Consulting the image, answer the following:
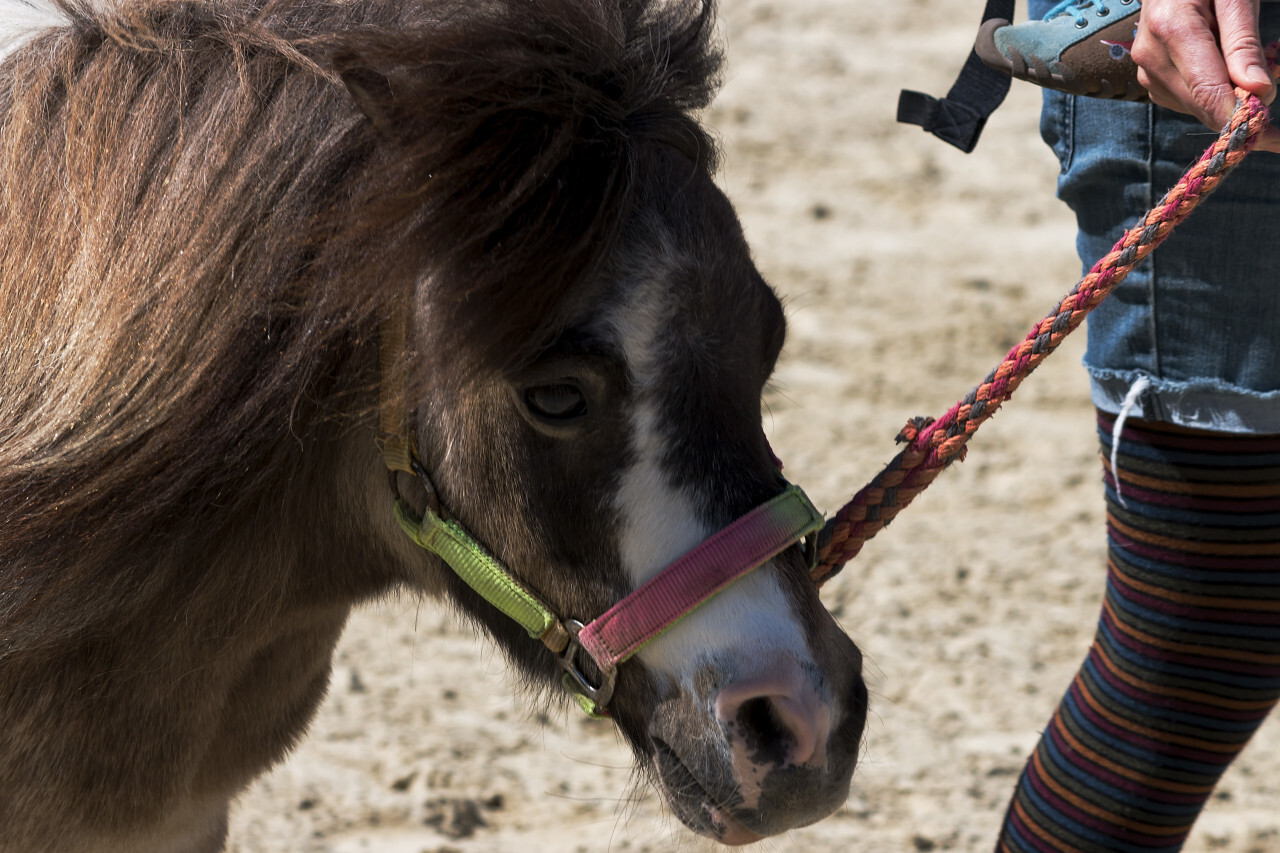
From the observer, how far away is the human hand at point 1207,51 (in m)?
1.25

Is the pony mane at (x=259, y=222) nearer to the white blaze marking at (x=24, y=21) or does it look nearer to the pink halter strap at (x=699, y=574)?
the white blaze marking at (x=24, y=21)

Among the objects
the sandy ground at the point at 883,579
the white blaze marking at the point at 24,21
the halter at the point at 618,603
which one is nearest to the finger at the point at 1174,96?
the halter at the point at 618,603

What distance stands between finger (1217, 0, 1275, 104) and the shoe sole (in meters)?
0.13

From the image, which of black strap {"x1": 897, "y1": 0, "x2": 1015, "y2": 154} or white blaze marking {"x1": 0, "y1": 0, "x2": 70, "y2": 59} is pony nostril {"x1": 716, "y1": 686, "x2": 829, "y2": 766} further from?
white blaze marking {"x1": 0, "y1": 0, "x2": 70, "y2": 59}

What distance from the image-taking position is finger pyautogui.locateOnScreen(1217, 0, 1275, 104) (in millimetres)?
1248

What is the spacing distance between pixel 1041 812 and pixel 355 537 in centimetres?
93

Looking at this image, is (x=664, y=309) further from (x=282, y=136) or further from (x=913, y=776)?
(x=913, y=776)

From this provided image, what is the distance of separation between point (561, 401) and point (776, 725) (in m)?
0.39

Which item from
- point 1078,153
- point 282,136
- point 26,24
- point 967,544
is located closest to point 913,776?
point 967,544

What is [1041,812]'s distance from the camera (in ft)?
5.54

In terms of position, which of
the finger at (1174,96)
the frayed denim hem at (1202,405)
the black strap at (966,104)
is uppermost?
the finger at (1174,96)

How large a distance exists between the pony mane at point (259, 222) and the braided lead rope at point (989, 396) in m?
0.44

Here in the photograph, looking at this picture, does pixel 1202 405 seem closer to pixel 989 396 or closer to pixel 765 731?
pixel 989 396

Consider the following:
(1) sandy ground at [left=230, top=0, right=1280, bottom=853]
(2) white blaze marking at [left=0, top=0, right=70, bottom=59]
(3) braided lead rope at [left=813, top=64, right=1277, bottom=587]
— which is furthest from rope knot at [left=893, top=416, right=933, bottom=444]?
(2) white blaze marking at [left=0, top=0, right=70, bottom=59]
